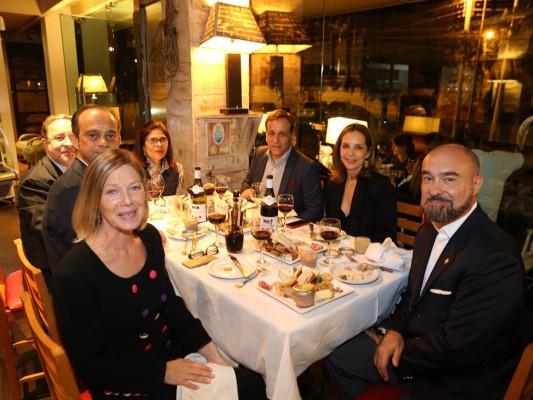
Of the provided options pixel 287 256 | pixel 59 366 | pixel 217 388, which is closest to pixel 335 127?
pixel 287 256

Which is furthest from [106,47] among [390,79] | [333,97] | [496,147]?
[496,147]

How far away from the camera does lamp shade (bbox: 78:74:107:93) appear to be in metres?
6.33

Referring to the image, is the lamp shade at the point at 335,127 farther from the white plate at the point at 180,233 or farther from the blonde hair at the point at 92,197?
the blonde hair at the point at 92,197

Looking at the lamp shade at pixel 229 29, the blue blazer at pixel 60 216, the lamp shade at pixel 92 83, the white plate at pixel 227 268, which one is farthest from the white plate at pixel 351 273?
the lamp shade at pixel 92 83

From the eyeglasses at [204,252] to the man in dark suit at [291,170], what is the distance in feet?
3.06

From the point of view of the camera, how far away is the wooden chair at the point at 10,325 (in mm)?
1766

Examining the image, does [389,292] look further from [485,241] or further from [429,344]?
[485,241]

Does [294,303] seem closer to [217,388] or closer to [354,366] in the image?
[217,388]

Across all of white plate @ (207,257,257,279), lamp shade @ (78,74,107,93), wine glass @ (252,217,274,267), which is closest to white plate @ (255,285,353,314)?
white plate @ (207,257,257,279)

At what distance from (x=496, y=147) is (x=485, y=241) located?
189cm

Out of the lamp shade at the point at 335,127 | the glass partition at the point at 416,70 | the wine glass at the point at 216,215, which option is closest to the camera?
the wine glass at the point at 216,215

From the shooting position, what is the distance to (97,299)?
1.34 meters

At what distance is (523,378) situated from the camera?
1.10m

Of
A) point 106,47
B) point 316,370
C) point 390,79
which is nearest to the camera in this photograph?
point 316,370
